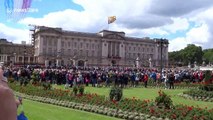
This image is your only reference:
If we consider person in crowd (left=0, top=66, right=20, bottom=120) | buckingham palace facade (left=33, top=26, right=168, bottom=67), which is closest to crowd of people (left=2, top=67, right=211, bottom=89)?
person in crowd (left=0, top=66, right=20, bottom=120)

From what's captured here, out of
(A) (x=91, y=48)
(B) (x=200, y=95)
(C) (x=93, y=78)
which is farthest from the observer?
(A) (x=91, y=48)

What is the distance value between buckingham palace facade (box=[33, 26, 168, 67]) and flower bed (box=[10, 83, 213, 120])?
85.9 meters

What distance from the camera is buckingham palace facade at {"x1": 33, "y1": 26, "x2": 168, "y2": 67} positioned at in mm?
108688

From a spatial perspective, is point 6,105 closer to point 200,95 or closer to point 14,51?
point 200,95

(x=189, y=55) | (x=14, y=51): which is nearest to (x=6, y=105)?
(x=14, y=51)

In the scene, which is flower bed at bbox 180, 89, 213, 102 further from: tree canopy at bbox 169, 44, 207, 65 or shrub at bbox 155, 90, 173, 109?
tree canopy at bbox 169, 44, 207, 65

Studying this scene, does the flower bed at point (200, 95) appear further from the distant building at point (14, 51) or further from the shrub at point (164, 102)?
the distant building at point (14, 51)

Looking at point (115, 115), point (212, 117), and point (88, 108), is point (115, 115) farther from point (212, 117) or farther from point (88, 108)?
point (212, 117)

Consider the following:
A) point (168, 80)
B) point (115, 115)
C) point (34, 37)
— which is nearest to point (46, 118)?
point (115, 115)

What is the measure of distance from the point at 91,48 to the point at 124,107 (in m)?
107

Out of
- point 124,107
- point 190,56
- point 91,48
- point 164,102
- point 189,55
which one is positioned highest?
point 91,48

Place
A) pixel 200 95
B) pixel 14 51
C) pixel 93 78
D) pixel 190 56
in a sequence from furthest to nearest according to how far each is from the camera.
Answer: pixel 190 56, pixel 14 51, pixel 93 78, pixel 200 95

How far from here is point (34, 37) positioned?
116m

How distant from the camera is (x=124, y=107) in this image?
43.2ft
